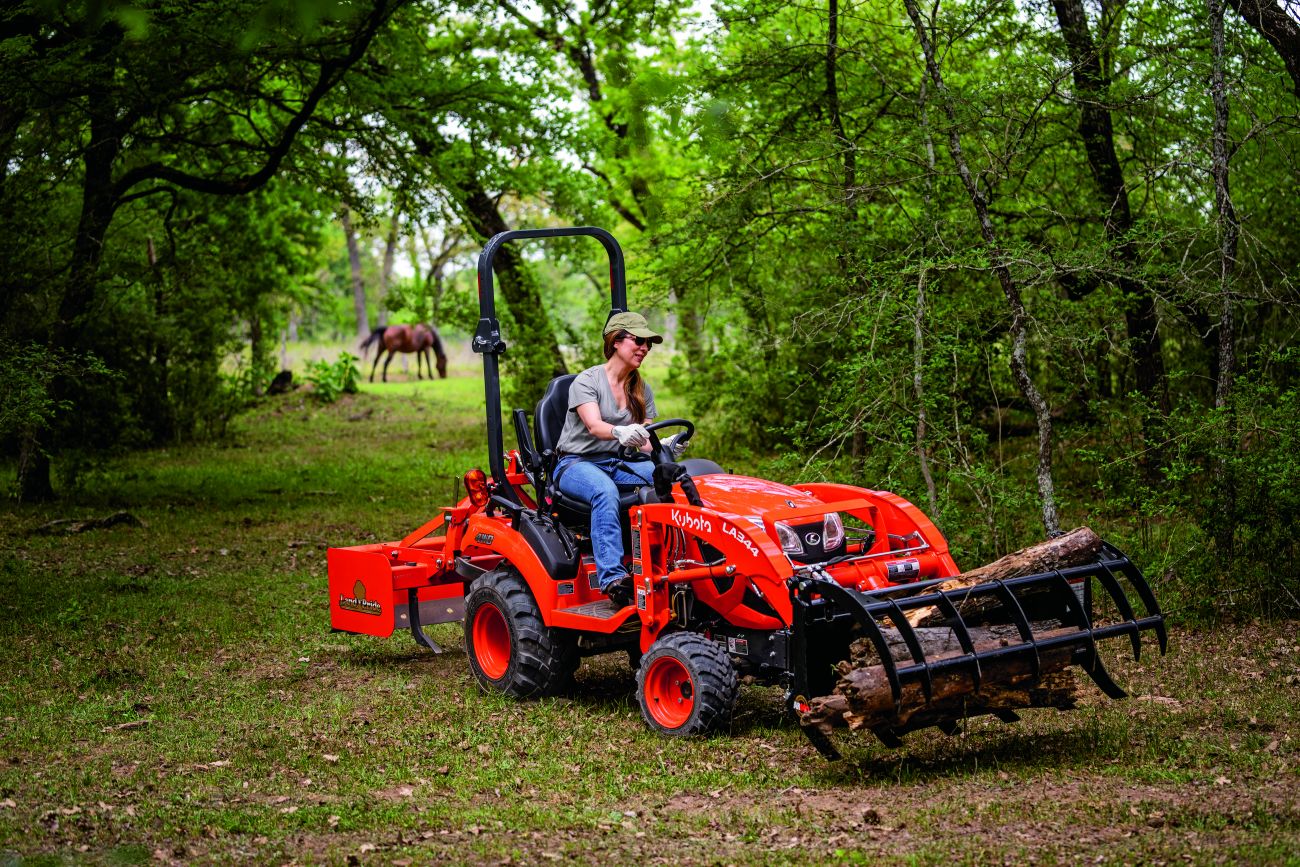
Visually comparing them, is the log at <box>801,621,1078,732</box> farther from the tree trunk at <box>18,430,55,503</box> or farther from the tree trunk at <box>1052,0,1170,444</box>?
the tree trunk at <box>18,430,55,503</box>

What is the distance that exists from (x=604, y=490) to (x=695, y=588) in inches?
29.5

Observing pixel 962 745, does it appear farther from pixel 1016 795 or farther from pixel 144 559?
pixel 144 559

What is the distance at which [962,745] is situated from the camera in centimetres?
648

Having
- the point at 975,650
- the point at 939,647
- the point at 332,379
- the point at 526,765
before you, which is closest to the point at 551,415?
the point at 526,765

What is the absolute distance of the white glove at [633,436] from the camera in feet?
23.6

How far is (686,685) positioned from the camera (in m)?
6.90

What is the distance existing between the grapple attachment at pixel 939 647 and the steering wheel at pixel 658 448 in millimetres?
1377

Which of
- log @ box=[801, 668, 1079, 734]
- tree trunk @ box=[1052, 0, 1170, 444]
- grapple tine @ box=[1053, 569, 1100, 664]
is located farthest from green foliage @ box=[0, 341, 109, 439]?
tree trunk @ box=[1052, 0, 1170, 444]

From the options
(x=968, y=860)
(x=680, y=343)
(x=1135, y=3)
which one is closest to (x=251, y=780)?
(x=968, y=860)

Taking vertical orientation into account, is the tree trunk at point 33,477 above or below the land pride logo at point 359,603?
above

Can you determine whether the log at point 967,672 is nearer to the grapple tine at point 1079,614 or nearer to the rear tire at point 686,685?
the grapple tine at point 1079,614

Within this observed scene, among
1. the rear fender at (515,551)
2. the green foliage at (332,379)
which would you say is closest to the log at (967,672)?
the rear fender at (515,551)

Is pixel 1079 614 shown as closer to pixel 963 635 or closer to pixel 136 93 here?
pixel 963 635

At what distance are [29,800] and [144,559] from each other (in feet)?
24.6
